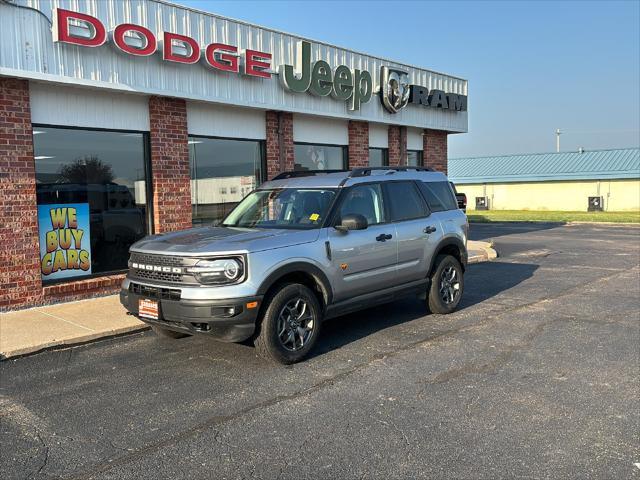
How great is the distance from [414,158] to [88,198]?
978 cm

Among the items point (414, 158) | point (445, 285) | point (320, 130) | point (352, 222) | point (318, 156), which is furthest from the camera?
point (414, 158)

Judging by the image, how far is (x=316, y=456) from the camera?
368 cm

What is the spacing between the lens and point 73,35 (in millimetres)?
7898

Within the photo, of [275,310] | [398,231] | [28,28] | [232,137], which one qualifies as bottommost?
[275,310]

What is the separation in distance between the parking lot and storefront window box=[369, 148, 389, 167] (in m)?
7.63

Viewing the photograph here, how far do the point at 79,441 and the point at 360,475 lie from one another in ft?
6.62

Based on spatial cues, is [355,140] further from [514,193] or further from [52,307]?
[514,193]

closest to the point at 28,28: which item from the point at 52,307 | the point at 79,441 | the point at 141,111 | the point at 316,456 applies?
the point at 141,111

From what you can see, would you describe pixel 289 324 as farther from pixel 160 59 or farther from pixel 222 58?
pixel 222 58

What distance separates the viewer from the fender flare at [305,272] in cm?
531

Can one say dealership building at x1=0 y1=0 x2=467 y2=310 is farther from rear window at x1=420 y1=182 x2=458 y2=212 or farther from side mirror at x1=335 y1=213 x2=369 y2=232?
side mirror at x1=335 y1=213 x2=369 y2=232

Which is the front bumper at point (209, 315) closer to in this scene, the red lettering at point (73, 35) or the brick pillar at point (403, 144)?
the red lettering at point (73, 35)

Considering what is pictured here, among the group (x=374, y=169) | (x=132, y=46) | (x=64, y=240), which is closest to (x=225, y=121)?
(x=132, y=46)

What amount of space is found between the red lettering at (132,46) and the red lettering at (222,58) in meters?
1.05
